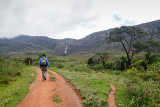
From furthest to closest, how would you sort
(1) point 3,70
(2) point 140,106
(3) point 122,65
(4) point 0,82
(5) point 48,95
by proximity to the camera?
(3) point 122,65, (1) point 3,70, (4) point 0,82, (5) point 48,95, (2) point 140,106

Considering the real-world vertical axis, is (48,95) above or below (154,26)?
below

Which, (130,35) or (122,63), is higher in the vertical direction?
(130,35)

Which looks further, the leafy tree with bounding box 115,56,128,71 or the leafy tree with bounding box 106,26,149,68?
the leafy tree with bounding box 115,56,128,71

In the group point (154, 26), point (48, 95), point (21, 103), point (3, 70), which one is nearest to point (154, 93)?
point (48, 95)

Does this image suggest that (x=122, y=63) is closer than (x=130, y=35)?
No

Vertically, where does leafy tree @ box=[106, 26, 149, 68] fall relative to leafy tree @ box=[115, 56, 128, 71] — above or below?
above

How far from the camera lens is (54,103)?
6.01 metres

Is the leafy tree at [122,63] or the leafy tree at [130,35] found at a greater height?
the leafy tree at [130,35]

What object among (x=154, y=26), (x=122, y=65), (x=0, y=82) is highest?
(x=154, y=26)

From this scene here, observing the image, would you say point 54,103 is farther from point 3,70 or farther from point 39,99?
point 3,70

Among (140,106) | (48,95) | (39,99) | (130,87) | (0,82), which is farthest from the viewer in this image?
(0,82)

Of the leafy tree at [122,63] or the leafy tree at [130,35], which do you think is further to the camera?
the leafy tree at [122,63]

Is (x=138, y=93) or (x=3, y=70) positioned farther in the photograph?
(x=3, y=70)

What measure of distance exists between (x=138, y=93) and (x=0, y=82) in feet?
34.5
